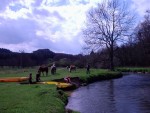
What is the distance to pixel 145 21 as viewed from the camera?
120 metres

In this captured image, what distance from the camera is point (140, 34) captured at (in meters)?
123

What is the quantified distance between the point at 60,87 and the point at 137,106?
12.5 metres

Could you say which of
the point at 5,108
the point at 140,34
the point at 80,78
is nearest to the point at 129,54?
the point at 140,34

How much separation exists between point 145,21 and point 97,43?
133 feet

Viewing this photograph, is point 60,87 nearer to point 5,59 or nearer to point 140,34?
point 5,59

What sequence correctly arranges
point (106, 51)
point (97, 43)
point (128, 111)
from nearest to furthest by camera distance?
point (128, 111) → point (97, 43) → point (106, 51)

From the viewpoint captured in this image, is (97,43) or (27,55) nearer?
(97,43)

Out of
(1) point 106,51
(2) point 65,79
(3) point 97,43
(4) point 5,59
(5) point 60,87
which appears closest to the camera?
(5) point 60,87

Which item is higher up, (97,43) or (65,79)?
(97,43)

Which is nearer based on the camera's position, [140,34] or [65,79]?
[65,79]

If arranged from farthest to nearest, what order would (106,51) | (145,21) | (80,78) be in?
1. (145,21)
2. (106,51)
3. (80,78)

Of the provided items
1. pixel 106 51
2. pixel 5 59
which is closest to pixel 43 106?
pixel 106 51

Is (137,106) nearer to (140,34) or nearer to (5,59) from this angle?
(5,59)

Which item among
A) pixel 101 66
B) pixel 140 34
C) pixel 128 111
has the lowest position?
pixel 128 111
